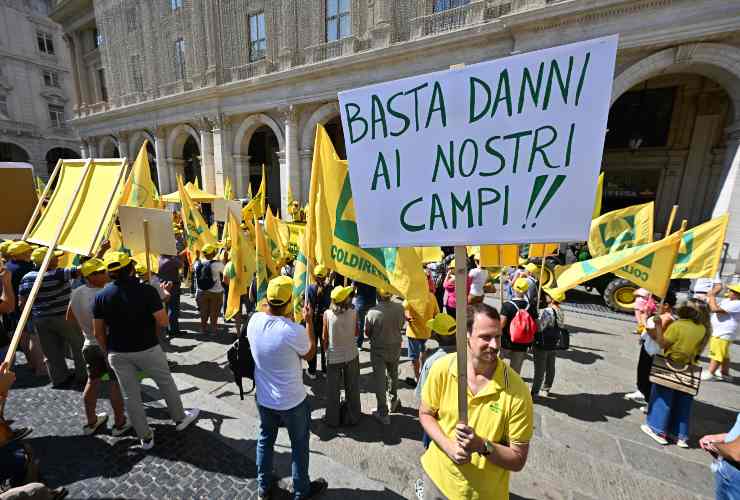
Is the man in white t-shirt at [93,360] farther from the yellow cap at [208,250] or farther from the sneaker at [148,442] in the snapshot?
the yellow cap at [208,250]

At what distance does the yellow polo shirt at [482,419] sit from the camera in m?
1.64

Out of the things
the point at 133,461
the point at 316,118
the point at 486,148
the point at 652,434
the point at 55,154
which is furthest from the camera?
the point at 55,154

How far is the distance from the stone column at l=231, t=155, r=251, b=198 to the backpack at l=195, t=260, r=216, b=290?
1393cm

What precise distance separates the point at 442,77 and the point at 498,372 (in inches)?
59.1

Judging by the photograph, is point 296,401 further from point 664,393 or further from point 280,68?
point 280,68

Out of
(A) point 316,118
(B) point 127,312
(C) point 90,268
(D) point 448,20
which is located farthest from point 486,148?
(A) point 316,118

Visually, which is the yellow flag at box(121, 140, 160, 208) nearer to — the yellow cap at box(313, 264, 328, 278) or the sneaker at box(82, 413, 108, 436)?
the yellow cap at box(313, 264, 328, 278)

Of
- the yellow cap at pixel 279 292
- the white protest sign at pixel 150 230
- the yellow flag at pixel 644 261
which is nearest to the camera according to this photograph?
the yellow cap at pixel 279 292

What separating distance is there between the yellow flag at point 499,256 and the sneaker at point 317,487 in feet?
11.2

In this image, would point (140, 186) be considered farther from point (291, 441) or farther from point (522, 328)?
point (522, 328)

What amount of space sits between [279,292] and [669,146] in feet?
54.1

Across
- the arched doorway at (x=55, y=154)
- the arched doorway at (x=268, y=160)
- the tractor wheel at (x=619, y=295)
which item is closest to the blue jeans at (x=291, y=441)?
the tractor wheel at (x=619, y=295)

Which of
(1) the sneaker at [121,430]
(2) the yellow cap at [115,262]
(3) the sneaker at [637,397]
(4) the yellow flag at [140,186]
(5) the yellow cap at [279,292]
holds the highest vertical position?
(4) the yellow flag at [140,186]

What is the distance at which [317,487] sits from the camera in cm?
278
